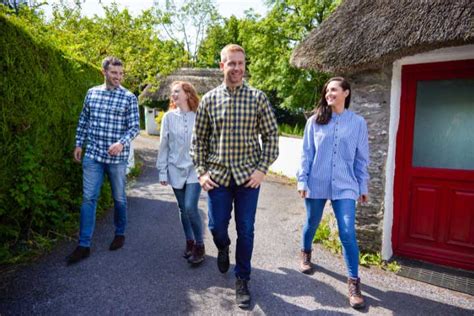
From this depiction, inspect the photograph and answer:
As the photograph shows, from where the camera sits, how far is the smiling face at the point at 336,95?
3031 mm

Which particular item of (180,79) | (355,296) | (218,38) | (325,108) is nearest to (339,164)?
(325,108)

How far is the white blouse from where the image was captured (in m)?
3.32

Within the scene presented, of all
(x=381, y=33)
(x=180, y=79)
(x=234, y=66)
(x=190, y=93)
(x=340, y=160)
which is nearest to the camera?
(x=234, y=66)

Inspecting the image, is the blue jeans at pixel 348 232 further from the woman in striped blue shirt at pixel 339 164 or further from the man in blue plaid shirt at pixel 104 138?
the man in blue plaid shirt at pixel 104 138

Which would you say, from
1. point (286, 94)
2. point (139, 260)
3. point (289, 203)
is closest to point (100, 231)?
point (139, 260)

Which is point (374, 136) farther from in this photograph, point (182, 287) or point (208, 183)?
point (182, 287)

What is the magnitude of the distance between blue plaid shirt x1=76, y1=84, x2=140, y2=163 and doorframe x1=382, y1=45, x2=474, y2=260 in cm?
292

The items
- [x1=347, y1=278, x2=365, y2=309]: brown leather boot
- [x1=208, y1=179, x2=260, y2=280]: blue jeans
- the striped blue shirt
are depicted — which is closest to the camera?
[x1=208, y1=179, x2=260, y2=280]: blue jeans

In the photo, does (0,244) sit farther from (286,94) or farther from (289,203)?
(286,94)

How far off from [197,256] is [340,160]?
1.77 m

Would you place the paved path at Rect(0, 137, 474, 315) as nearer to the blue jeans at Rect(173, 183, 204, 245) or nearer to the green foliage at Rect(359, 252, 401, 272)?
the green foliage at Rect(359, 252, 401, 272)

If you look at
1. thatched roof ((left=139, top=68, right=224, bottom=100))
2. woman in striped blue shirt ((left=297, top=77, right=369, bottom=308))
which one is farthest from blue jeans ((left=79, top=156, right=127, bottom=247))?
thatched roof ((left=139, top=68, right=224, bottom=100))

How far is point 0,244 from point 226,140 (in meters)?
2.73

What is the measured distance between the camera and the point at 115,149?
337 centimetres
